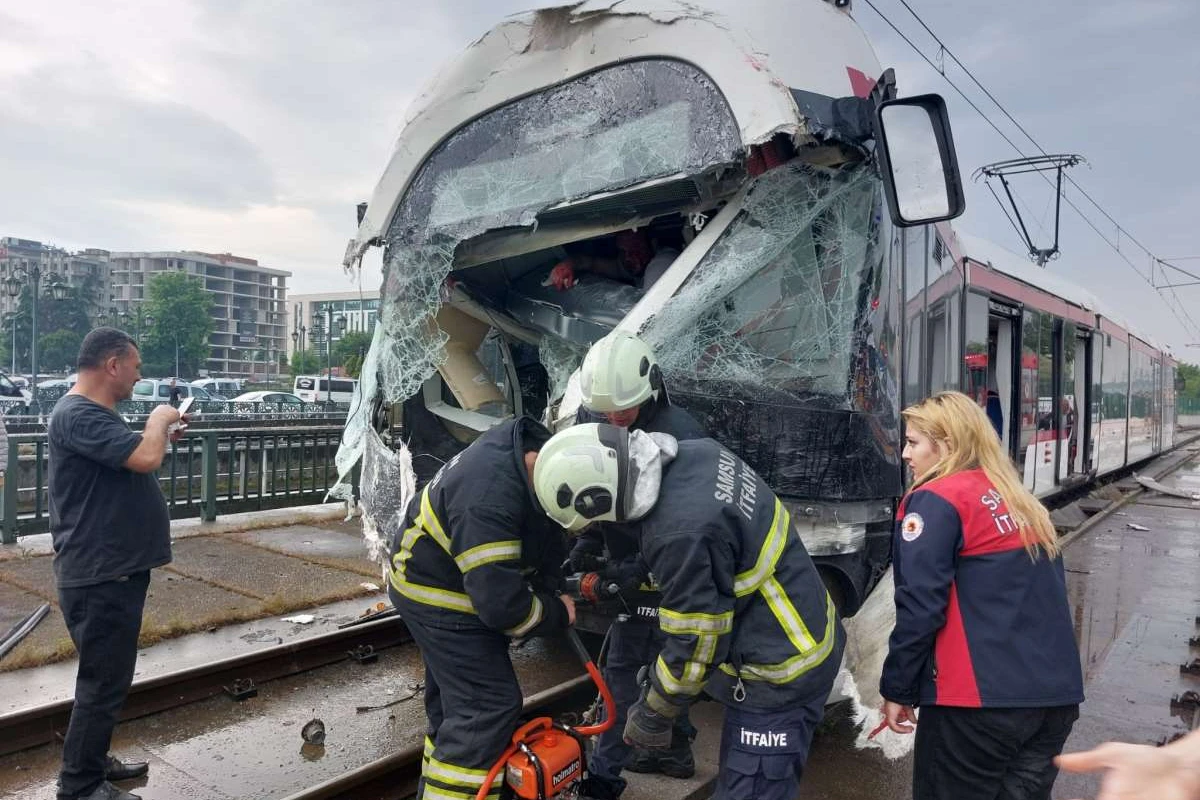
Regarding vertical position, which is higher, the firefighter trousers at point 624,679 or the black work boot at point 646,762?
the firefighter trousers at point 624,679

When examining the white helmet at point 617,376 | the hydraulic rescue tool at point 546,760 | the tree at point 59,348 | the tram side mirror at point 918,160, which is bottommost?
the hydraulic rescue tool at point 546,760

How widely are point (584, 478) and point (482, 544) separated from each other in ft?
1.60

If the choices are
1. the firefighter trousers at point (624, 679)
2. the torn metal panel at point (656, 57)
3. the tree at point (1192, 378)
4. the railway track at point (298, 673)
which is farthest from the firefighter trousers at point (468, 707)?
the tree at point (1192, 378)

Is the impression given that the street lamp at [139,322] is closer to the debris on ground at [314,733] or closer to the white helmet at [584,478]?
the debris on ground at [314,733]

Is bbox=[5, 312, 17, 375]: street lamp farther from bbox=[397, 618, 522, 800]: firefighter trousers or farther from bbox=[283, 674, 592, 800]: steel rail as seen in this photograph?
bbox=[397, 618, 522, 800]: firefighter trousers

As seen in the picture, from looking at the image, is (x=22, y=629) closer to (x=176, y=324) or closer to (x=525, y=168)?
(x=525, y=168)

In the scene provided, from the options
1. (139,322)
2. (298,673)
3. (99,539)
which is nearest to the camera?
(99,539)

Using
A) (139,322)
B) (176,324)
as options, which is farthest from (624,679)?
(176,324)

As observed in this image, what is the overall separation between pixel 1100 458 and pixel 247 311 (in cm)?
11965

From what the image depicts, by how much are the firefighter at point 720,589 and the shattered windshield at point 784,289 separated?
119 centimetres

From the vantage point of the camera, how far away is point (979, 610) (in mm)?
2570

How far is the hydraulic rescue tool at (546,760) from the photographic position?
9.46 ft

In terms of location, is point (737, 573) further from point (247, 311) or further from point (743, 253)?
point (247, 311)

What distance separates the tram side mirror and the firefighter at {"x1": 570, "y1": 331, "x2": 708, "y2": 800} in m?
1.13
